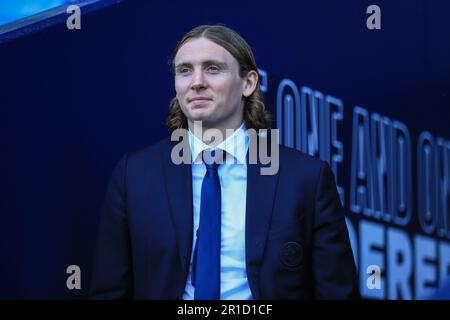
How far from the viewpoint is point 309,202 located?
2.70m

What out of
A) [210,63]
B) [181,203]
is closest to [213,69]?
[210,63]

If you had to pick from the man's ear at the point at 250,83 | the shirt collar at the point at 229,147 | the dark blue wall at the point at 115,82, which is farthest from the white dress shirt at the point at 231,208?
the dark blue wall at the point at 115,82

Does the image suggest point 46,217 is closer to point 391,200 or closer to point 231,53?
point 231,53

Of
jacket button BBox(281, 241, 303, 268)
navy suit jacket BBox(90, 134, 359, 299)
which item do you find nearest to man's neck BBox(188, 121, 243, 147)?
navy suit jacket BBox(90, 134, 359, 299)

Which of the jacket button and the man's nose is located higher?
the man's nose

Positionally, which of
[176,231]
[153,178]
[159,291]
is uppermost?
[153,178]

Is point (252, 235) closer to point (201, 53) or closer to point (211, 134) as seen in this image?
point (211, 134)

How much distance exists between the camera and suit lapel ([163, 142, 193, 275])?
8.58 feet

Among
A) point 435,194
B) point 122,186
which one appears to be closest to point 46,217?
point 122,186

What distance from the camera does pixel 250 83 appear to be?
288 cm

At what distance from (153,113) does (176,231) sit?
81 cm

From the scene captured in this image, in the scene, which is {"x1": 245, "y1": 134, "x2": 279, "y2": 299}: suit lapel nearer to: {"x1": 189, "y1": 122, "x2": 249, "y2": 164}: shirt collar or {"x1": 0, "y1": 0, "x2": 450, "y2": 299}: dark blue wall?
{"x1": 189, "y1": 122, "x2": 249, "y2": 164}: shirt collar

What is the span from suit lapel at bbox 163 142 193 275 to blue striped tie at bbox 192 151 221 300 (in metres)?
0.03

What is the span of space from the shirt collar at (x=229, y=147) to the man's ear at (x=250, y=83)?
16cm
